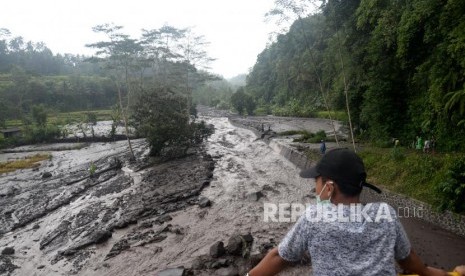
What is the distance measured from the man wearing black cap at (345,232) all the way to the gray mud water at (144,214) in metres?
6.80

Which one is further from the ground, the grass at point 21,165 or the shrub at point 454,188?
the shrub at point 454,188

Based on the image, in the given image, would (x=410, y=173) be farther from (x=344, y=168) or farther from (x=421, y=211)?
(x=344, y=168)

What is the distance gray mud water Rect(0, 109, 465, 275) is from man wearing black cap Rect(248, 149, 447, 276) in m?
6.80

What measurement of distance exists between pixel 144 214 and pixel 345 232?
13453 mm

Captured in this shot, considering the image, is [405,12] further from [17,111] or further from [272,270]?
[17,111]

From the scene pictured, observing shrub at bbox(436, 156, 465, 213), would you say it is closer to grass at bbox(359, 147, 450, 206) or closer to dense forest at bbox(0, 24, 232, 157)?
grass at bbox(359, 147, 450, 206)

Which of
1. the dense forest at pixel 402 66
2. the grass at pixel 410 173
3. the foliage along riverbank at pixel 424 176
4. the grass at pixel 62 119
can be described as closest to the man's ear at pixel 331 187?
the foliage along riverbank at pixel 424 176

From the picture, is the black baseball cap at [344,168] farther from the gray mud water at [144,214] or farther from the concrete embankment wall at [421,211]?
the concrete embankment wall at [421,211]

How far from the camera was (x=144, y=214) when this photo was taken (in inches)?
564

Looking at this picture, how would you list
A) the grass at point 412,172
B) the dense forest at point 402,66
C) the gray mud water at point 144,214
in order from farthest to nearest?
1. the dense forest at point 402,66
2. the grass at point 412,172
3. the gray mud water at point 144,214

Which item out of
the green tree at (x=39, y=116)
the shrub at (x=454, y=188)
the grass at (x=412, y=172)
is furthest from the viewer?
the green tree at (x=39, y=116)

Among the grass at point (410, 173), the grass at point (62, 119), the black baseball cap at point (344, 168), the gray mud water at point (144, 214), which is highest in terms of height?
the black baseball cap at point (344, 168)

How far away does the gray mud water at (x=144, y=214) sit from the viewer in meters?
10.3

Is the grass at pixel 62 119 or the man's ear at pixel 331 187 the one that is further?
the grass at pixel 62 119
